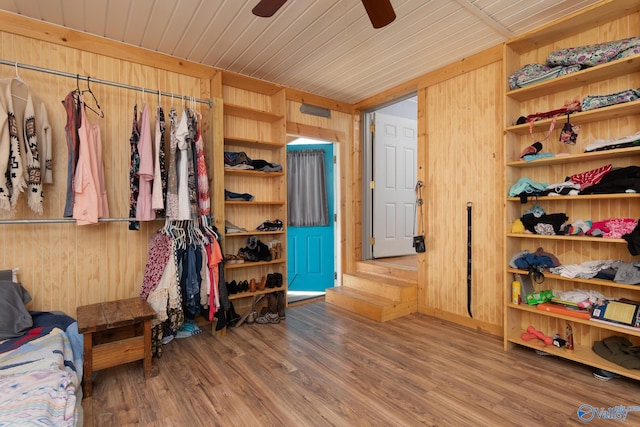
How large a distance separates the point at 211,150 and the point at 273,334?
5.99 ft

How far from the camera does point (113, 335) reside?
2383 millimetres

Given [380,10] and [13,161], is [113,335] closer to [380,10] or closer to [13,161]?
[13,161]

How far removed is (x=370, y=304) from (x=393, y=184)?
1905 mm

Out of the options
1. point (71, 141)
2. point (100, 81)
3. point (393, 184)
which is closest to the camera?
point (71, 141)

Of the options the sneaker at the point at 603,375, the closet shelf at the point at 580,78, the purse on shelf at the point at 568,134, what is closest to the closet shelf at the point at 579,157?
the purse on shelf at the point at 568,134

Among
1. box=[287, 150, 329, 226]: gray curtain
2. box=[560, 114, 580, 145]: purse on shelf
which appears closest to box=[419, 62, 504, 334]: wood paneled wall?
box=[560, 114, 580, 145]: purse on shelf

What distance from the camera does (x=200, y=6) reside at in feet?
7.39

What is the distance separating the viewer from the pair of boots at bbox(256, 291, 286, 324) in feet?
10.7

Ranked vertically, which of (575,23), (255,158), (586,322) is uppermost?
(575,23)

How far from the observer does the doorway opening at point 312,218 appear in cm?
441

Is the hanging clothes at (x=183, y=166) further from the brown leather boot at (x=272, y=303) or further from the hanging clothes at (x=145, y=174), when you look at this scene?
the brown leather boot at (x=272, y=303)

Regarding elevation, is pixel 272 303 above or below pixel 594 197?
below

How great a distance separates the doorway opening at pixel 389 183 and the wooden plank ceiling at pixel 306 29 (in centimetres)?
116

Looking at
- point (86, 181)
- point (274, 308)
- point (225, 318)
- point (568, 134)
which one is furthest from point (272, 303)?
point (568, 134)
